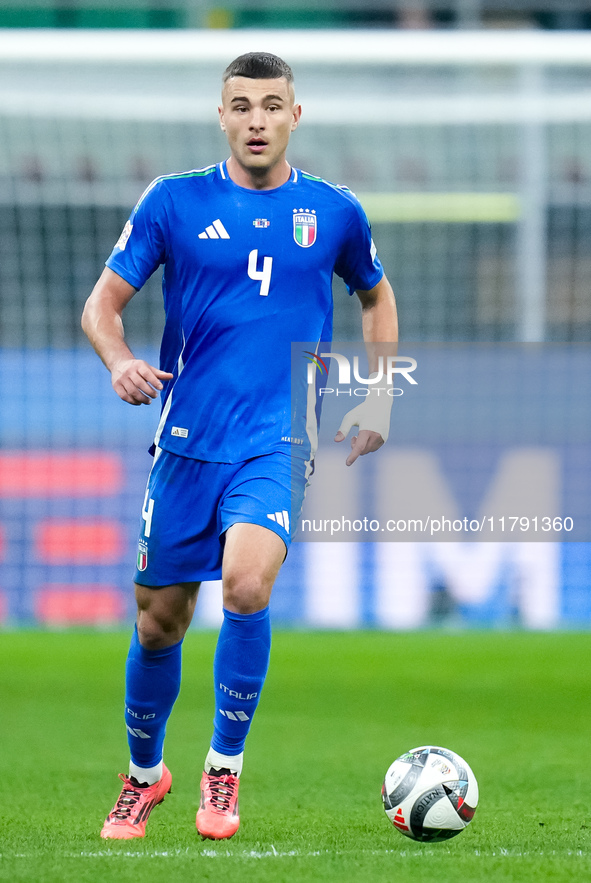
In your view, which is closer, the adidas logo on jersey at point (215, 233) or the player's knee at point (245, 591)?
the player's knee at point (245, 591)

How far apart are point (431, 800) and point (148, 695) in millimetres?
939

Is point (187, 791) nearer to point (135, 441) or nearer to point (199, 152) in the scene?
point (135, 441)

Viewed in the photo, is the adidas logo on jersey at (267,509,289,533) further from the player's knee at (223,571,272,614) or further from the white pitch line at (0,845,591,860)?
the white pitch line at (0,845,591,860)

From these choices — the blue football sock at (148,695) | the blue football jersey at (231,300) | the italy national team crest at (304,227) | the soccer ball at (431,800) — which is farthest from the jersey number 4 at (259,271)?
the soccer ball at (431,800)

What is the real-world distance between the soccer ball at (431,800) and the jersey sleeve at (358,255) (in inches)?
62.5

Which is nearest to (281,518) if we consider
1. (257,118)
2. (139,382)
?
(139,382)

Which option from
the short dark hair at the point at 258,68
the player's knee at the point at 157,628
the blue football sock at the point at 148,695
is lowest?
the blue football sock at the point at 148,695

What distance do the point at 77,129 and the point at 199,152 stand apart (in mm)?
1134

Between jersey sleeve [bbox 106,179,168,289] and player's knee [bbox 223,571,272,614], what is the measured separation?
980mm

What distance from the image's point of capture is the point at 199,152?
11.4m

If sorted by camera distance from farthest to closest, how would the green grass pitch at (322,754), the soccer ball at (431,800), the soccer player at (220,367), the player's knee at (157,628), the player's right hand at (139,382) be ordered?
the player's knee at (157,628)
the soccer player at (220,367)
the soccer ball at (431,800)
the player's right hand at (139,382)
the green grass pitch at (322,754)

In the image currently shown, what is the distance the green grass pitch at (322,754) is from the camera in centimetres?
323

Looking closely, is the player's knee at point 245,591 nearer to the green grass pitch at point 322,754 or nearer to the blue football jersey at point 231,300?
the blue football jersey at point 231,300

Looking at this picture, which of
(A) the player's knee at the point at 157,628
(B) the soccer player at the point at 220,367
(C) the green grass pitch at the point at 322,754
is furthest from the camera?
(A) the player's knee at the point at 157,628
